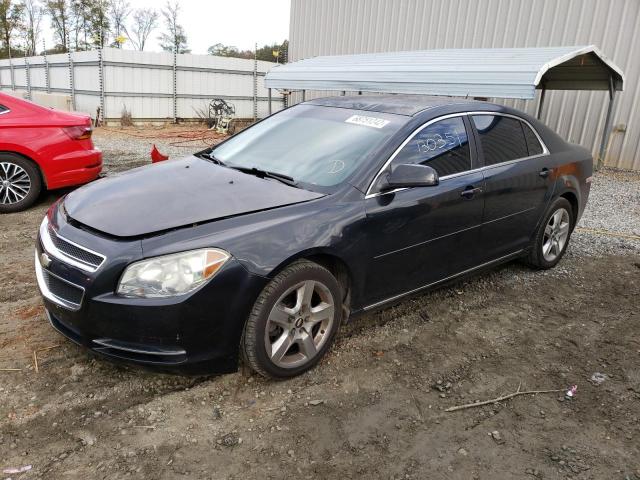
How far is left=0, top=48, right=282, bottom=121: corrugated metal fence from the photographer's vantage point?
17.7 m

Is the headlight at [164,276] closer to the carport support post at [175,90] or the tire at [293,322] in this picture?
the tire at [293,322]

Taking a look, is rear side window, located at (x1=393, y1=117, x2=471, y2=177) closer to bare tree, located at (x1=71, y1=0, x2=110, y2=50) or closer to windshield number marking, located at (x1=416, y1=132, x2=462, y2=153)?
windshield number marking, located at (x1=416, y1=132, x2=462, y2=153)

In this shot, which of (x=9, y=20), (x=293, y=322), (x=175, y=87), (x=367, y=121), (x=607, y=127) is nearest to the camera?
(x=293, y=322)

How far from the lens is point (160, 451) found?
7.74ft

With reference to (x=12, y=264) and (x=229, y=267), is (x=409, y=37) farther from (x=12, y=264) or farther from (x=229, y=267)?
(x=229, y=267)

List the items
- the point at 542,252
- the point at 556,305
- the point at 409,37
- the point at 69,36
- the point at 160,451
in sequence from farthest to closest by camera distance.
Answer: the point at 69,36 → the point at 409,37 → the point at 542,252 → the point at 556,305 → the point at 160,451

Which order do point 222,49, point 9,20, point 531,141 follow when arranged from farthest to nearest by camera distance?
1. point 222,49
2. point 9,20
3. point 531,141

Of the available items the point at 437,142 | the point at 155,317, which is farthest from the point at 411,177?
the point at 155,317

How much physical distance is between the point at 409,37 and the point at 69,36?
38391 millimetres

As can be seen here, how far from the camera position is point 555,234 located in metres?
4.90

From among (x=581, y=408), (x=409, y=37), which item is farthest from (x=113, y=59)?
(x=581, y=408)

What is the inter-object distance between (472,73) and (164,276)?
8.11m

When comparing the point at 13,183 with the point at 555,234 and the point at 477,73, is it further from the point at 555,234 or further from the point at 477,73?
the point at 477,73

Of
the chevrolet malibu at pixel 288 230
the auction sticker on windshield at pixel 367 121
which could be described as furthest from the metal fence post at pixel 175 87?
the auction sticker on windshield at pixel 367 121
